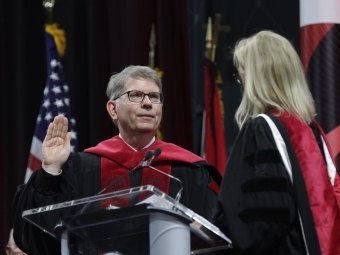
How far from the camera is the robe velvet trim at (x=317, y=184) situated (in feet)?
13.1

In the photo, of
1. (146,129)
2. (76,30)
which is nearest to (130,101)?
(146,129)

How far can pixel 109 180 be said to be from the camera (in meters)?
5.38

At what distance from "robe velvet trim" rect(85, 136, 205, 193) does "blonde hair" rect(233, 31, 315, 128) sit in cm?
134

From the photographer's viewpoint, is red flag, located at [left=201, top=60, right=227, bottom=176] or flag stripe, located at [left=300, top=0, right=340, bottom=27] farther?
red flag, located at [left=201, top=60, right=227, bottom=176]

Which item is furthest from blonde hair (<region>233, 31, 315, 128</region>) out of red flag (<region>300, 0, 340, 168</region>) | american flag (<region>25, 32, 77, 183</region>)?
american flag (<region>25, 32, 77, 183</region>)

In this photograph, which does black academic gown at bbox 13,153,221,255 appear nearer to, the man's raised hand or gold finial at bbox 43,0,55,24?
the man's raised hand

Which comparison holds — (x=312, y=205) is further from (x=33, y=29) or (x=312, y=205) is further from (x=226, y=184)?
(x=33, y=29)

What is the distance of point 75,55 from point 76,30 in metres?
0.22

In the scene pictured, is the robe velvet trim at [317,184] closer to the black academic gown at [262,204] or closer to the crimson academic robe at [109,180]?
the black academic gown at [262,204]

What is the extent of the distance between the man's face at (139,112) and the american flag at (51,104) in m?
1.88

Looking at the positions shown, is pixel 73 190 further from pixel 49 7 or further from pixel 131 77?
pixel 49 7

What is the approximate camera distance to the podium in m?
3.81

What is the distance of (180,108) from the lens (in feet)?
25.0

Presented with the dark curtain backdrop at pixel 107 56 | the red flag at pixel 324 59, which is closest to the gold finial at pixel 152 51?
the dark curtain backdrop at pixel 107 56
